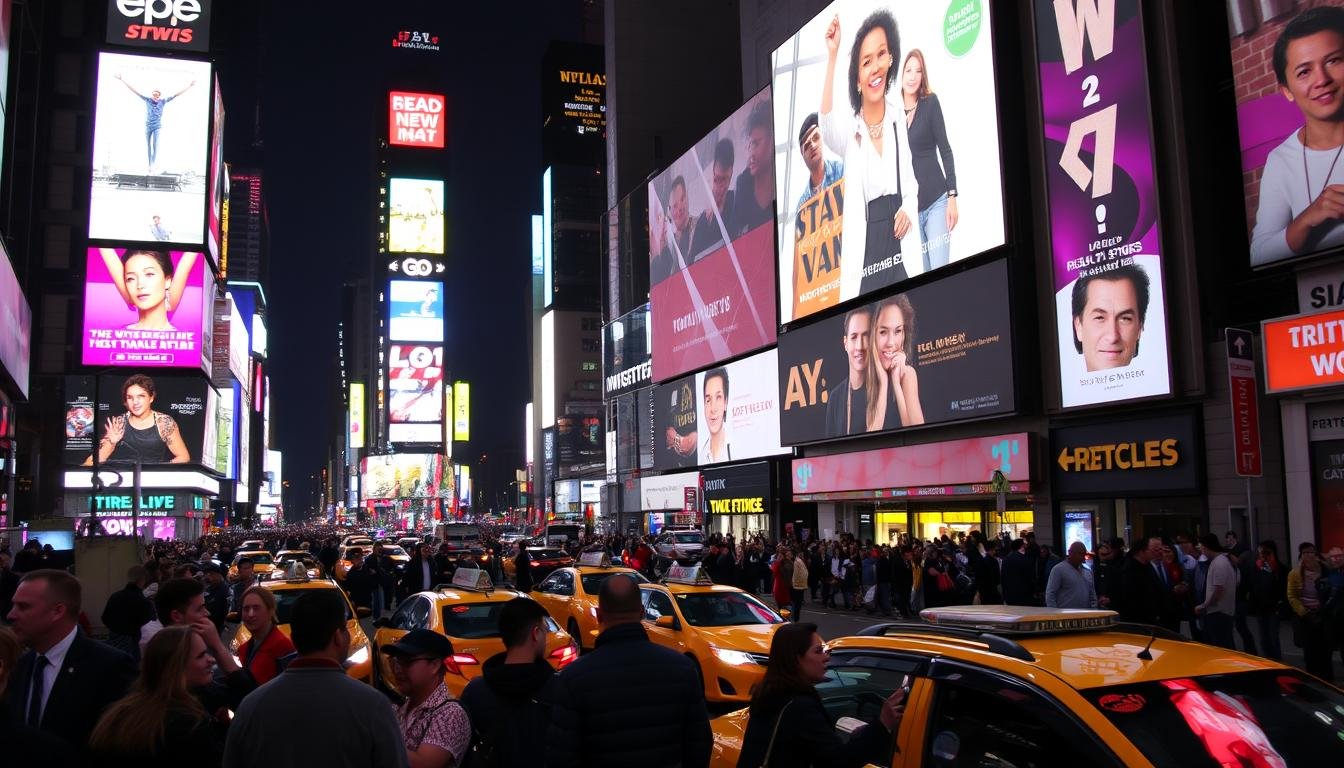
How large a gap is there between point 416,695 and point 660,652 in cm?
111

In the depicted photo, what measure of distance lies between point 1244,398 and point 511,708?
72.5 ft

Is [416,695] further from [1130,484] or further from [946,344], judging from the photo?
[946,344]

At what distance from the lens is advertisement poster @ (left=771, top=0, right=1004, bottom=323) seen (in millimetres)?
31234

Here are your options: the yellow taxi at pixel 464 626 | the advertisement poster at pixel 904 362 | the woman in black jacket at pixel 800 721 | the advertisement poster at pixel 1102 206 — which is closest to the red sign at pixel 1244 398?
the advertisement poster at pixel 1102 206

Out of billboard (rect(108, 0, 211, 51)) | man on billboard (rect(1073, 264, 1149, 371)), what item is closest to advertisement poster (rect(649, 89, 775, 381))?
man on billboard (rect(1073, 264, 1149, 371))

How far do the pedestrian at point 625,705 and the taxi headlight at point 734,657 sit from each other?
24.6 feet

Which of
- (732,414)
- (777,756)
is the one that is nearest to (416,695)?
(777,756)

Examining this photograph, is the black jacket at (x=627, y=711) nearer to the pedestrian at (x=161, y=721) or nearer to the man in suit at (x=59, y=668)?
the pedestrian at (x=161, y=721)

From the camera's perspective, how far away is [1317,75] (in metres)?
21.3

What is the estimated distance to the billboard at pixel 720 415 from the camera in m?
48.5

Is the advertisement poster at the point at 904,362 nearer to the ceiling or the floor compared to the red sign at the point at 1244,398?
nearer to the ceiling

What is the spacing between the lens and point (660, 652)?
4.47m

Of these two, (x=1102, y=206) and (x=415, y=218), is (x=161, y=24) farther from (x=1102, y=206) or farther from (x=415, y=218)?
(x=415, y=218)

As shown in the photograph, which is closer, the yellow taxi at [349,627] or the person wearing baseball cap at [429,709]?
the person wearing baseball cap at [429,709]
